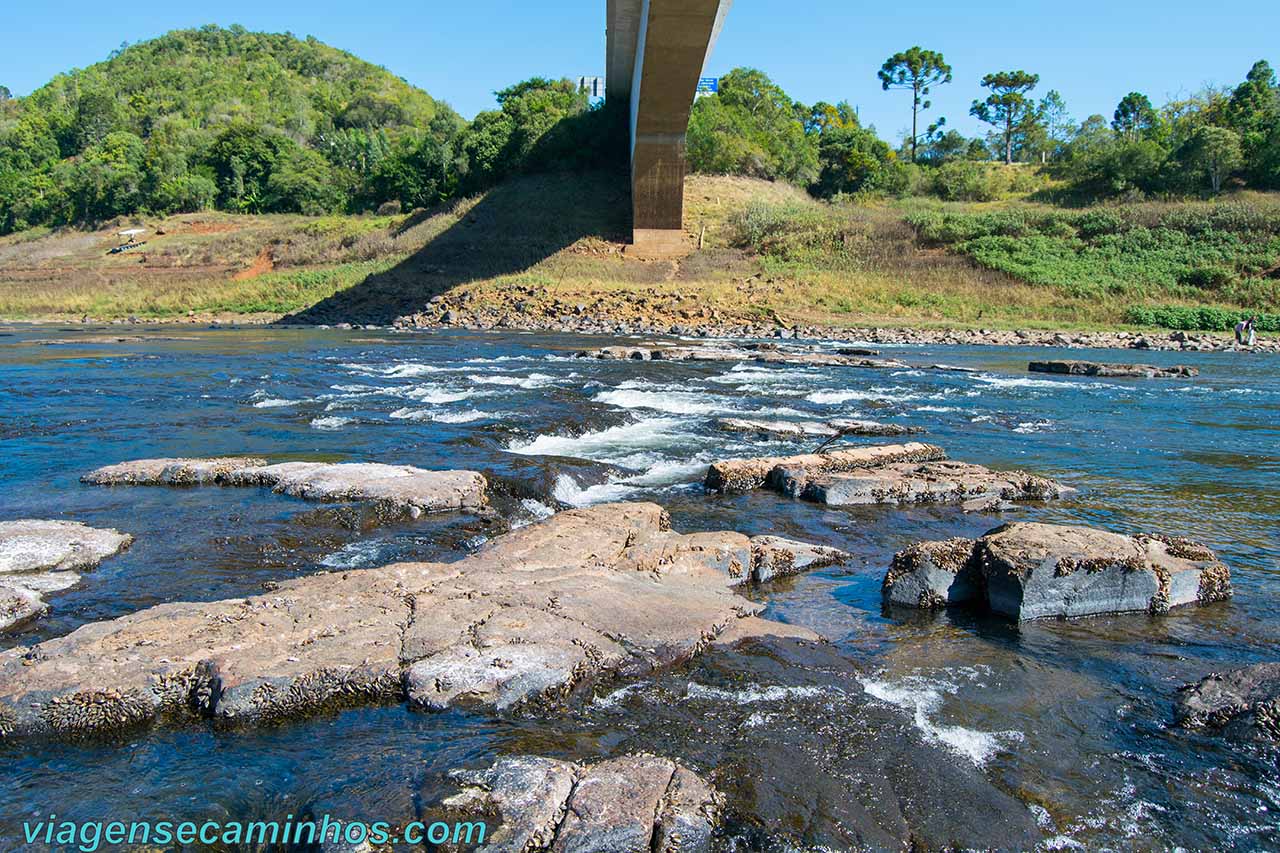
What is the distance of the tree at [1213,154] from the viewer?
4119 centimetres

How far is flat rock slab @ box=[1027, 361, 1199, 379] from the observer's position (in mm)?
16750

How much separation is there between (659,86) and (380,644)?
28062mm

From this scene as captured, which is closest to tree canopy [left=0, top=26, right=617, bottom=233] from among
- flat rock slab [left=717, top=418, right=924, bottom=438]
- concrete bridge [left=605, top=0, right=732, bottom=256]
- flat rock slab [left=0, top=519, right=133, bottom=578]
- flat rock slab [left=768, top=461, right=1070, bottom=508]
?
concrete bridge [left=605, top=0, right=732, bottom=256]

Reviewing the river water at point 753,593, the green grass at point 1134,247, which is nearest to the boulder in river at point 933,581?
the river water at point 753,593

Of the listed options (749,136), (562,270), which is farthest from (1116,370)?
(749,136)

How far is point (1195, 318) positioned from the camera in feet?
94.3

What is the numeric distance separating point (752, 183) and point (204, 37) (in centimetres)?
13093

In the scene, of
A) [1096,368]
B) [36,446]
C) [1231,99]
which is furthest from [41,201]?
[1231,99]

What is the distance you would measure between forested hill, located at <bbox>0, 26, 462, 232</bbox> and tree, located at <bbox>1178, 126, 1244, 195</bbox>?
4514 centimetres

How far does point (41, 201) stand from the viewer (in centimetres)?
6212

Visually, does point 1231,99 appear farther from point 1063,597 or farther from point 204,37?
point 204,37

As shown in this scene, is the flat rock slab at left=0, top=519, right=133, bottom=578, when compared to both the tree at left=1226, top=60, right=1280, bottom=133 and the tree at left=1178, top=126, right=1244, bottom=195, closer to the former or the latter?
the tree at left=1178, top=126, right=1244, bottom=195

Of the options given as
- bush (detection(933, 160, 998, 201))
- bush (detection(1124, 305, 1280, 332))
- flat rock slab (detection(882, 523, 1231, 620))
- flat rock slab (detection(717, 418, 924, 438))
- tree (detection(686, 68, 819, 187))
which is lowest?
flat rock slab (detection(882, 523, 1231, 620))

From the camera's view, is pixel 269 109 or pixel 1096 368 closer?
pixel 1096 368
